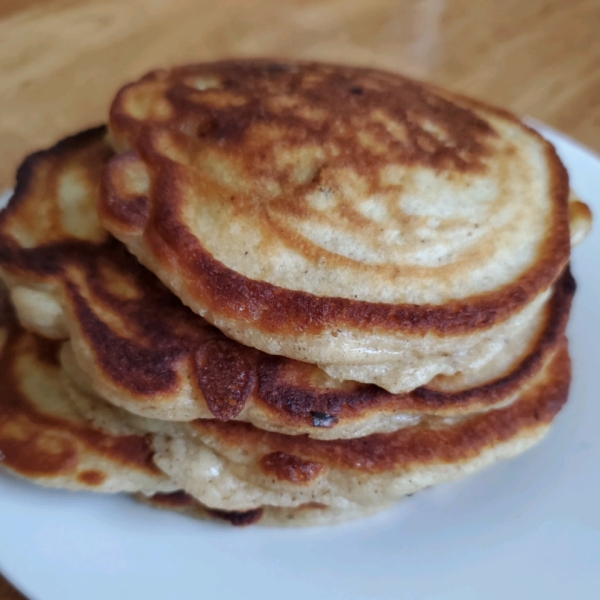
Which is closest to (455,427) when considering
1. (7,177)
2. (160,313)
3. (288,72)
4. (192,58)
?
(160,313)

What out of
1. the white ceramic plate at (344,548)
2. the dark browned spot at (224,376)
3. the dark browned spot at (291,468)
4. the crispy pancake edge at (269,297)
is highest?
the crispy pancake edge at (269,297)

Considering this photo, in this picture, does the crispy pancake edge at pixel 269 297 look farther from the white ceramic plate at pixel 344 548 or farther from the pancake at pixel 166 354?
the white ceramic plate at pixel 344 548

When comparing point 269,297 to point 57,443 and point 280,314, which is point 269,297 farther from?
point 57,443

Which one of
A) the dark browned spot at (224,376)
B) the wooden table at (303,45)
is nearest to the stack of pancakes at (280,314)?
the dark browned spot at (224,376)

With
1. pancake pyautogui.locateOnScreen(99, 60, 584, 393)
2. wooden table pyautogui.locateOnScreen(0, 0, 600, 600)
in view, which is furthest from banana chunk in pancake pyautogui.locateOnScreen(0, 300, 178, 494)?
wooden table pyautogui.locateOnScreen(0, 0, 600, 600)

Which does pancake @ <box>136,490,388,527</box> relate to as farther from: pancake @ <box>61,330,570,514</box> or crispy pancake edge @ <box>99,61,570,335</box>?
crispy pancake edge @ <box>99,61,570,335</box>

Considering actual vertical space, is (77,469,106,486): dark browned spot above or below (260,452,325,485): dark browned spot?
above

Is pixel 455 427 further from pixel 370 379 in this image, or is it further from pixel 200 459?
pixel 200 459

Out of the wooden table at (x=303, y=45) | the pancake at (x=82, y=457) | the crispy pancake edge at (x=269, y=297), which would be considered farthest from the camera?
the wooden table at (x=303, y=45)
